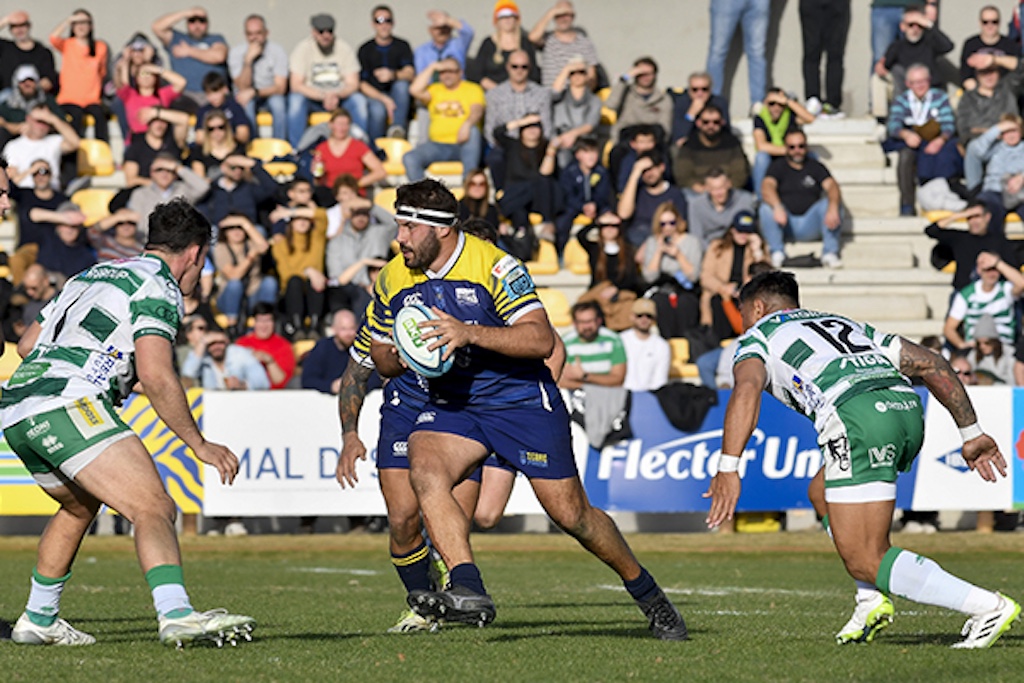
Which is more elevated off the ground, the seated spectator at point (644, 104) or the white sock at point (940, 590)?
the seated spectator at point (644, 104)

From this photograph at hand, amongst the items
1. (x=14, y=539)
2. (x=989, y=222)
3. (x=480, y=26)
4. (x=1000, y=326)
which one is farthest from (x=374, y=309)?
(x=480, y=26)

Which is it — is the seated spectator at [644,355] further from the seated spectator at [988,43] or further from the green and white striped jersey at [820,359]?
the green and white striped jersey at [820,359]

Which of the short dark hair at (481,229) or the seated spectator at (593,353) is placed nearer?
the short dark hair at (481,229)

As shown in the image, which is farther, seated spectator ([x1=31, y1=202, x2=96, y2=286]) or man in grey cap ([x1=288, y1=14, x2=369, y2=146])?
man in grey cap ([x1=288, y1=14, x2=369, y2=146])

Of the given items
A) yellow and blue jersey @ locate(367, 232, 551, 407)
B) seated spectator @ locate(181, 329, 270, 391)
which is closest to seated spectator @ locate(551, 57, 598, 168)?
seated spectator @ locate(181, 329, 270, 391)

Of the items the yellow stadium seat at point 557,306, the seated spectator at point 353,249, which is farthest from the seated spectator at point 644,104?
the seated spectator at point 353,249

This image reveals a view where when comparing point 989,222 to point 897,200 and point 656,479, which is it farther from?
point 656,479

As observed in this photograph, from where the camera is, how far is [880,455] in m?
7.76

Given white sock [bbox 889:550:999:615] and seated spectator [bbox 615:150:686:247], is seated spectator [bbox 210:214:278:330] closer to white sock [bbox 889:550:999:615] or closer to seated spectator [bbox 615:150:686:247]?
seated spectator [bbox 615:150:686:247]

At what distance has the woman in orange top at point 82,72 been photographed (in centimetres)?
2292

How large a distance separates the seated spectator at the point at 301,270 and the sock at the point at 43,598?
11.4 m

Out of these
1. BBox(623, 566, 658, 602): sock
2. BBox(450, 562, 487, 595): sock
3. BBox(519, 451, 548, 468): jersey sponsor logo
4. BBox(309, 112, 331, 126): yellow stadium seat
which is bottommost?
BBox(623, 566, 658, 602): sock

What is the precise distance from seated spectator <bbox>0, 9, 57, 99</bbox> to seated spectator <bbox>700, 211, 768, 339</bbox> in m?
9.19

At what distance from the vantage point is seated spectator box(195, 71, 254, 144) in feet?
70.6
